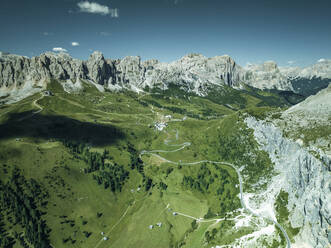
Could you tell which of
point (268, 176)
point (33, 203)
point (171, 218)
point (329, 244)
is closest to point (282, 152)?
point (268, 176)

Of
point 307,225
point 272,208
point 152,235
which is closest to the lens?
point 307,225

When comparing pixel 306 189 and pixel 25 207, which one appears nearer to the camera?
pixel 306 189

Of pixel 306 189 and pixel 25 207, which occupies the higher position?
pixel 306 189

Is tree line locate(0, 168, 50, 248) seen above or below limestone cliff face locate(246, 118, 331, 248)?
below

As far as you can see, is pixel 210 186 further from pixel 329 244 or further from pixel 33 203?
pixel 33 203

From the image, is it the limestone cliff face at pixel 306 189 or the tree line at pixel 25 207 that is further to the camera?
the tree line at pixel 25 207

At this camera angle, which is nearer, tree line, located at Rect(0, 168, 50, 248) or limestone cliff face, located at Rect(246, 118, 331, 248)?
limestone cliff face, located at Rect(246, 118, 331, 248)

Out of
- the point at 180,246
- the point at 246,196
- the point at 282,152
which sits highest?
the point at 282,152

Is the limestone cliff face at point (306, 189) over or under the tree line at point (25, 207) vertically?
over
